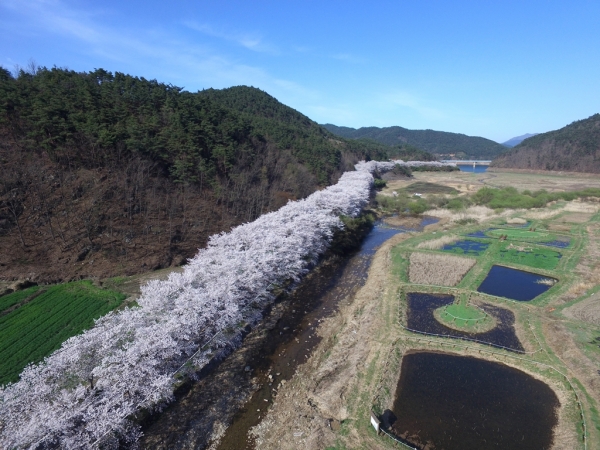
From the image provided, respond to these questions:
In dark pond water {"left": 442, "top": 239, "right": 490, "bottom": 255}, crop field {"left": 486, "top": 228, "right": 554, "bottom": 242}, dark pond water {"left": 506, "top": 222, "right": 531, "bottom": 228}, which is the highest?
dark pond water {"left": 506, "top": 222, "right": 531, "bottom": 228}

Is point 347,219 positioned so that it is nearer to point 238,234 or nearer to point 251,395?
point 238,234

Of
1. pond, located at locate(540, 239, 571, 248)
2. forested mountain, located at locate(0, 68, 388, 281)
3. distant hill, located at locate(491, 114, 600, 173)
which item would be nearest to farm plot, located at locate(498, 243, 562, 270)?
pond, located at locate(540, 239, 571, 248)

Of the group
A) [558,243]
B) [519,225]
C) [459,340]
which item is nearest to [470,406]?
[459,340]

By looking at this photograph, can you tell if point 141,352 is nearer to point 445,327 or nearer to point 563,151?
point 445,327

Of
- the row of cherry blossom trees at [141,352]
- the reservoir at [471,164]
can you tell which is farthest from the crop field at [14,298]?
the reservoir at [471,164]

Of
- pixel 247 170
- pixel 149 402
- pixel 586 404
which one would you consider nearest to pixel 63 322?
pixel 149 402

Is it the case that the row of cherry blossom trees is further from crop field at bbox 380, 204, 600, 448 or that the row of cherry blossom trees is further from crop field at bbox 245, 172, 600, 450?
crop field at bbox 380, 204, 600, 448
